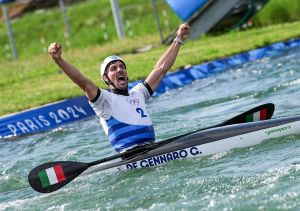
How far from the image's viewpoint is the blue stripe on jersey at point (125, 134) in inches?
371

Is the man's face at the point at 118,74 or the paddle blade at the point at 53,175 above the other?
the man's face at the point at 118,74

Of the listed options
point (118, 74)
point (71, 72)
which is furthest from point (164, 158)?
point (71, 72)

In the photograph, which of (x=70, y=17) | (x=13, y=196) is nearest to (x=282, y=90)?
(x=13, y=196)

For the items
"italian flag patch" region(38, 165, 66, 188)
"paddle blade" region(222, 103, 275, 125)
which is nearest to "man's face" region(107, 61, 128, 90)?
"italian flag patch" region(38, 165, 66, 188)

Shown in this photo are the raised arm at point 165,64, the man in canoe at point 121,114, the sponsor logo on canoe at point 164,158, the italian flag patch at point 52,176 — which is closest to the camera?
the italian flag patch at point 52,176

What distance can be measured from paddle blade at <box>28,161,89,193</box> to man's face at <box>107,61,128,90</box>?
1.05 metres

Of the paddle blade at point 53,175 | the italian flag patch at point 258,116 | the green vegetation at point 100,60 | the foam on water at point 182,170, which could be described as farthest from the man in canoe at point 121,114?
the green vegetation at point 100,60

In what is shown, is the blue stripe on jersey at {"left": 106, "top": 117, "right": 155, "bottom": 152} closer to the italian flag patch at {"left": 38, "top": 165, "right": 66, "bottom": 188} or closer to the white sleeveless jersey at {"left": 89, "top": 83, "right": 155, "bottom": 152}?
the white sleeveless jersey at {"left": 89, "top": 83, "right": 155, "bottom": 152}

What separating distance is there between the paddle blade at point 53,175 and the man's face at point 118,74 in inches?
41.3

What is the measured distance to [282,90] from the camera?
46.4ft

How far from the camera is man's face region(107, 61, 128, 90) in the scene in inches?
372

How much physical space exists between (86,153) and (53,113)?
3.28 m

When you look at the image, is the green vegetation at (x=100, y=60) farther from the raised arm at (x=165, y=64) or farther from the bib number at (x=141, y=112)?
the bib number at (x=141, y=112)

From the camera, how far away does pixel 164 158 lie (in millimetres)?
9305
